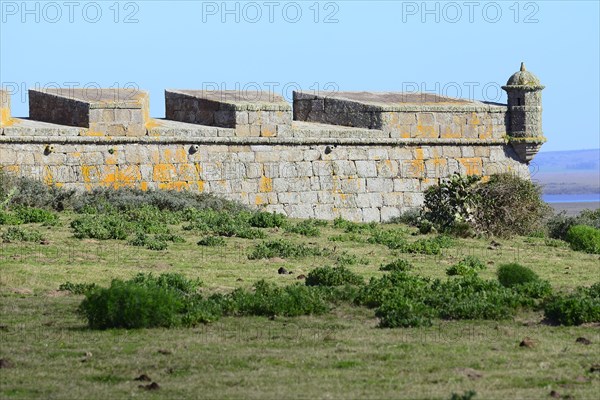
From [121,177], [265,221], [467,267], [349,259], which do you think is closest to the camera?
[467,267]

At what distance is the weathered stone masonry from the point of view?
2692 centimetres

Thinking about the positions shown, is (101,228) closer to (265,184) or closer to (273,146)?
(265,184)

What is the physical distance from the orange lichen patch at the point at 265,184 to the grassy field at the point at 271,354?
9.73 meters

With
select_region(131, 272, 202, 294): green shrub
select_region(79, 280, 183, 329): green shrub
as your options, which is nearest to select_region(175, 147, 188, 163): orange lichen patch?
select_region(131, 272, 202, 294): green shrub

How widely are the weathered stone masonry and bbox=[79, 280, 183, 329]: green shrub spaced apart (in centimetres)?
1226

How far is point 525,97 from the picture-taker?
104 feet

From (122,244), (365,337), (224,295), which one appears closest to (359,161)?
(122,244)

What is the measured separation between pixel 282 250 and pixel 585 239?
6531 mm

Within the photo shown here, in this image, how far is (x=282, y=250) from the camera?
21.2 meters

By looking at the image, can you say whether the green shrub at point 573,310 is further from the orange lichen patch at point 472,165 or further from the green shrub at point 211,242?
the orange lichen patch at point 472,165

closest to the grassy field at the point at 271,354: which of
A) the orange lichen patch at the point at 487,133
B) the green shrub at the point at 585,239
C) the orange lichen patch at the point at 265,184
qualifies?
the green shrub at the point at 585,239

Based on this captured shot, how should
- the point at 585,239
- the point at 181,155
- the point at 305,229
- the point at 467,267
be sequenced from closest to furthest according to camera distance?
the point at 467,267
the point at 305,229
the point at 585,239
the point at 181,155

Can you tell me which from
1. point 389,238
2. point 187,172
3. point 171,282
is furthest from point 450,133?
point 171,282

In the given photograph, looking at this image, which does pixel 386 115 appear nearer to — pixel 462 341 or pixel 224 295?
pixel 224 295
